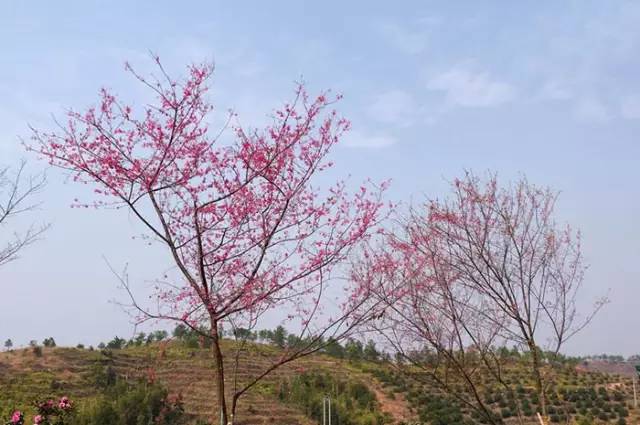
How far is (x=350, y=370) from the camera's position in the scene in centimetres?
2869

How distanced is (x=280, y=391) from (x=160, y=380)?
5265 mm

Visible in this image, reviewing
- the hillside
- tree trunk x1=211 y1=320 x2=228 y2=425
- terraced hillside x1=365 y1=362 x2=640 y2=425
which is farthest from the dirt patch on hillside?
tree trunk x1=211 y1=320 x2=228 y2=425

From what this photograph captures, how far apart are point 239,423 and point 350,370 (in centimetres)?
1023

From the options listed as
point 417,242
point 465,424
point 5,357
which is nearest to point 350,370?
point 465,424

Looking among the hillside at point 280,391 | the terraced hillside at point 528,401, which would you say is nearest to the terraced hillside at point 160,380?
the hillside at point 280,391

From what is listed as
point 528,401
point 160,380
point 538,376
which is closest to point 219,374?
point 538,376

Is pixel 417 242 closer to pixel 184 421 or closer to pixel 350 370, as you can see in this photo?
pixel 184 421

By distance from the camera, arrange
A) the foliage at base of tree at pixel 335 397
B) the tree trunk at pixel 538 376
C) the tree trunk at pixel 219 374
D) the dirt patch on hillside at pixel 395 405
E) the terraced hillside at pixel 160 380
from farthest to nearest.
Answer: the dirt patch on hillside at pixel 395 405
the foliage at base of tree at pixel 335 397
the terraced hillside at pixel 160 380
the tree trunk at pixel 538 376
the tree trunk at pixel 219 374

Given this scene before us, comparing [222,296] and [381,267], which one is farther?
[381,267]

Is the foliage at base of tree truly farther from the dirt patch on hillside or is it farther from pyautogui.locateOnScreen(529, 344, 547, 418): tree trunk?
pyautogui.locateOnScreen(529, 344, 547, 418): tree trunk

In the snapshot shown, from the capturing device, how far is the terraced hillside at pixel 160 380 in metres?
19.6

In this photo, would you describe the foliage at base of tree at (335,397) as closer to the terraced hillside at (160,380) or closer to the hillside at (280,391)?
the hillside at (280,391)

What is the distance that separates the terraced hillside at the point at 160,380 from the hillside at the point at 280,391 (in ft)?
0.11

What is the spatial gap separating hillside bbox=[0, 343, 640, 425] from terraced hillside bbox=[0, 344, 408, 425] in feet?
0.11
